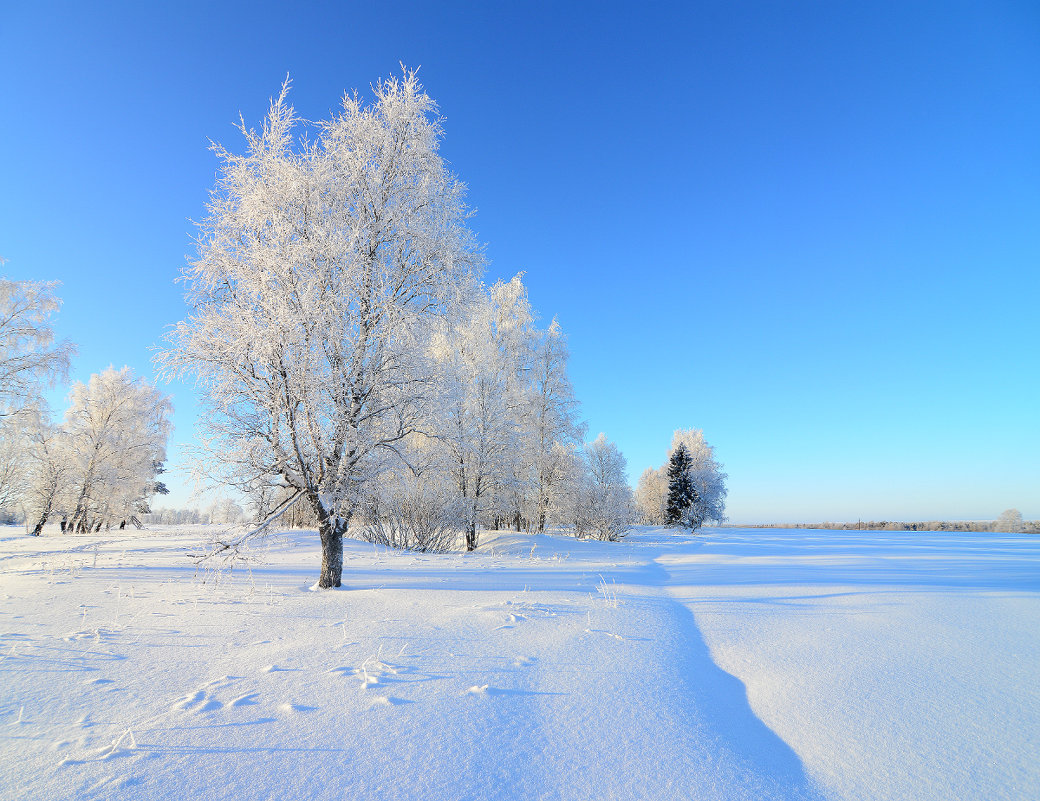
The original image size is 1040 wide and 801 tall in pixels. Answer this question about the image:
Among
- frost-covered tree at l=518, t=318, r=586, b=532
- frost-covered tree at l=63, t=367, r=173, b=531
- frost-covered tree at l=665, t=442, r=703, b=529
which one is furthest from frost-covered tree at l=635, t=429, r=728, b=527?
frost-covered tree at l=63, t=367, r=173, b=531

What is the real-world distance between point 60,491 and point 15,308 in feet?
42.5

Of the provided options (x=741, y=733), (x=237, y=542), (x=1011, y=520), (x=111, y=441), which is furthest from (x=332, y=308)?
(x=1011, y=520)

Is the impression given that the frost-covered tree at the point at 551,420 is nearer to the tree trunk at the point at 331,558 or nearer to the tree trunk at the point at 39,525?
the tree trunk at the point at 331,558

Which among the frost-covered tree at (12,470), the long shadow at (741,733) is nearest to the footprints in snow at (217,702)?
the long shadow at (741,733)

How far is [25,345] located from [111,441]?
11.8m

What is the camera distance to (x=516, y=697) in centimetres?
305

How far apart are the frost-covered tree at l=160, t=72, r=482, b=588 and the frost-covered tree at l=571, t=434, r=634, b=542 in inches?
622

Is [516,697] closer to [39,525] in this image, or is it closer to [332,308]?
[332,308]

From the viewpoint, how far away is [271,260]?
6.30 meters

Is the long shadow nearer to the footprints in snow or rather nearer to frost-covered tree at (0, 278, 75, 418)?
the footprints in snow

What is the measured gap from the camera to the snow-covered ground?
7.32ft

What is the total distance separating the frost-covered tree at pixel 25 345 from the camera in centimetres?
1564

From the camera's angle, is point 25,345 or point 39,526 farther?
point 39,526

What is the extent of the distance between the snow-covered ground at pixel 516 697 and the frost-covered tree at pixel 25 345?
14330 millimetres
